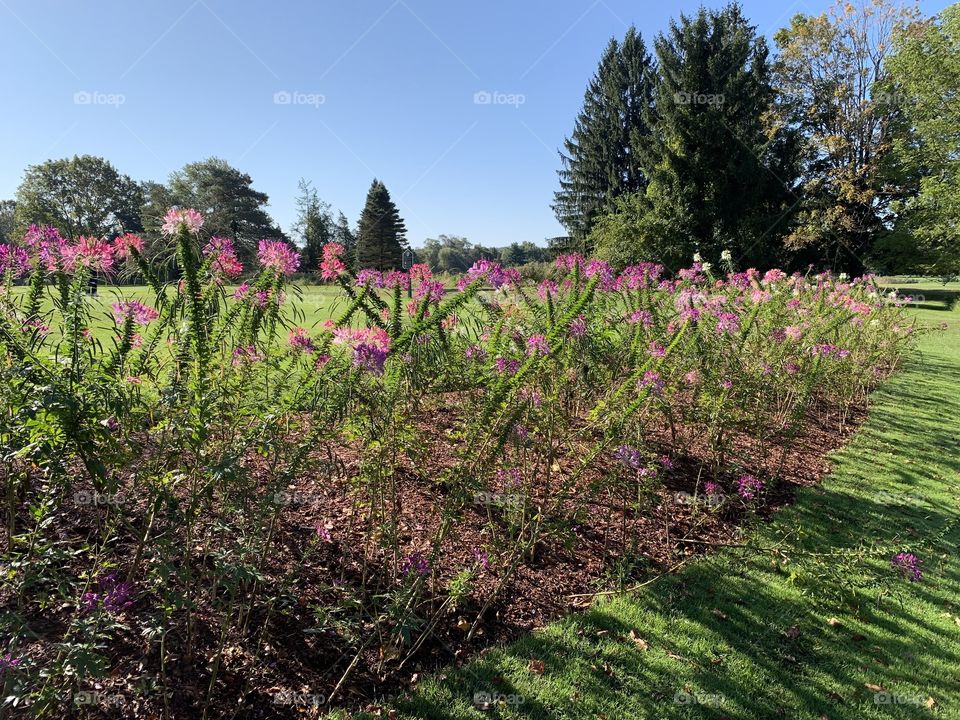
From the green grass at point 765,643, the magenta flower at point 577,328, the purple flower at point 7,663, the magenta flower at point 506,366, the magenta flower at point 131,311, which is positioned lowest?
the green grass at point 765,643

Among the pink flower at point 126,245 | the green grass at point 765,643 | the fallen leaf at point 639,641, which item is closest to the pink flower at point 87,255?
the pink flower at point 126,245

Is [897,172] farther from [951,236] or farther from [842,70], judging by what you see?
[842,70]

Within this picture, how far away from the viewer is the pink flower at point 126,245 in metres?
2.38

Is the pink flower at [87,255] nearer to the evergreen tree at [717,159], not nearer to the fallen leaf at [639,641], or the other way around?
the fallen leaf at [639,641]

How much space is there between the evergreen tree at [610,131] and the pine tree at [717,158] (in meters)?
5.54

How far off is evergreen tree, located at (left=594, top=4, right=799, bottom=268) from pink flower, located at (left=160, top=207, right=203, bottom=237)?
22790mm

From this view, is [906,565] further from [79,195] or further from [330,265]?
[79,195]

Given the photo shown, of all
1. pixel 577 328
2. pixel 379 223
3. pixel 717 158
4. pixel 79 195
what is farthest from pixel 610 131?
pixel 79 195

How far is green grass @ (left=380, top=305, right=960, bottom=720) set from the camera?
2199 millimetres

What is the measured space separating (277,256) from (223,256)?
9.9 inches

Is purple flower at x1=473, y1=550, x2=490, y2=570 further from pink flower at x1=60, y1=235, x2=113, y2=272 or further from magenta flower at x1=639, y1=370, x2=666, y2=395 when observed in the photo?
pink flower at x1=60, y1=235, x2=113, y2=272

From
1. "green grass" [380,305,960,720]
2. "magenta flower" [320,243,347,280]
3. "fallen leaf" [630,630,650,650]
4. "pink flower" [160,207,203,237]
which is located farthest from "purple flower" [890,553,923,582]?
"pink flower" [160,207,203,237]

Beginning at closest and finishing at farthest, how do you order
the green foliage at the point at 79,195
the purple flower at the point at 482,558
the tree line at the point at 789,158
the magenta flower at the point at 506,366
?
the magenta flower at the point at 506,366, the purple flower at the point at 482,558, the tree line at the point at 789,158, the green foliage at the point at 79,195

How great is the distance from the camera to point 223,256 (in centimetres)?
248
